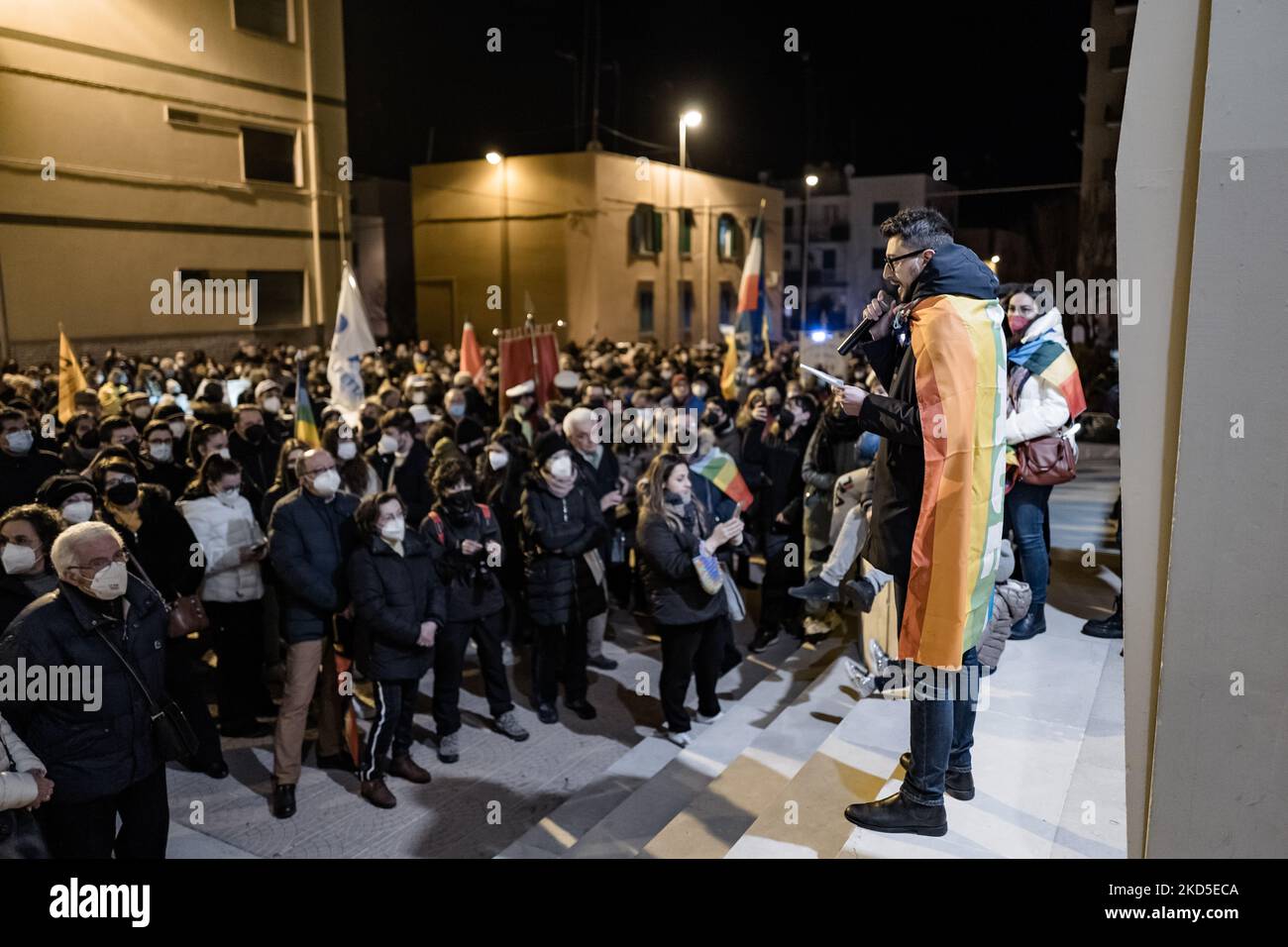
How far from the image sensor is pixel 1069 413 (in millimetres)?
5012

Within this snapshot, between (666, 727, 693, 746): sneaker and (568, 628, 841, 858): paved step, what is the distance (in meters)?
0.05

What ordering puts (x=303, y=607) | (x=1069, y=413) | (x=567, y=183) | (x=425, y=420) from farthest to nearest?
(x=567, y=183) < (x=425, y=420) < (x=303, y=607) < (x=1069, y=413)

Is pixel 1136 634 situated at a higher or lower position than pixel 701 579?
higher

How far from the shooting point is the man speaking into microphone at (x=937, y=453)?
9.29ft

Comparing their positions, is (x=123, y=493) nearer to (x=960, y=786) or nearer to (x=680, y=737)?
(x=680, y=737)

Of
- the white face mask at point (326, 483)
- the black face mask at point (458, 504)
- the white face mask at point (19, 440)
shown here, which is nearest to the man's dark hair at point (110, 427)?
the white face mask at point (19, 440)

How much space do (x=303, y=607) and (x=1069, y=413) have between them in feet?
14.2

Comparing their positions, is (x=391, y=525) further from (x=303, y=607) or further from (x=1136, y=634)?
(x=1136, y=634)

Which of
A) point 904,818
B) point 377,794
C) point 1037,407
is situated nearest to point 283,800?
point 377,794

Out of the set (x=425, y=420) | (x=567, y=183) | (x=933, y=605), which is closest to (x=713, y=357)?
(x=425, y=420)

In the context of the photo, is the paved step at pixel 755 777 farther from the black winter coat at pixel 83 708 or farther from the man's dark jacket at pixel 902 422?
the black winter coat at pixel 83 708

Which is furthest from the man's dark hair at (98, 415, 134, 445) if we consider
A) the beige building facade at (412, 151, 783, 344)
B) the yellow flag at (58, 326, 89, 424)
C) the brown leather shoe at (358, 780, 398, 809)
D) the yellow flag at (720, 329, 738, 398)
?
the beige building facade at (412, 151, 783, 344)

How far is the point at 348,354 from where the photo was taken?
11.3m

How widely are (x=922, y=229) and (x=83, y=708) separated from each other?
11.8 feet
